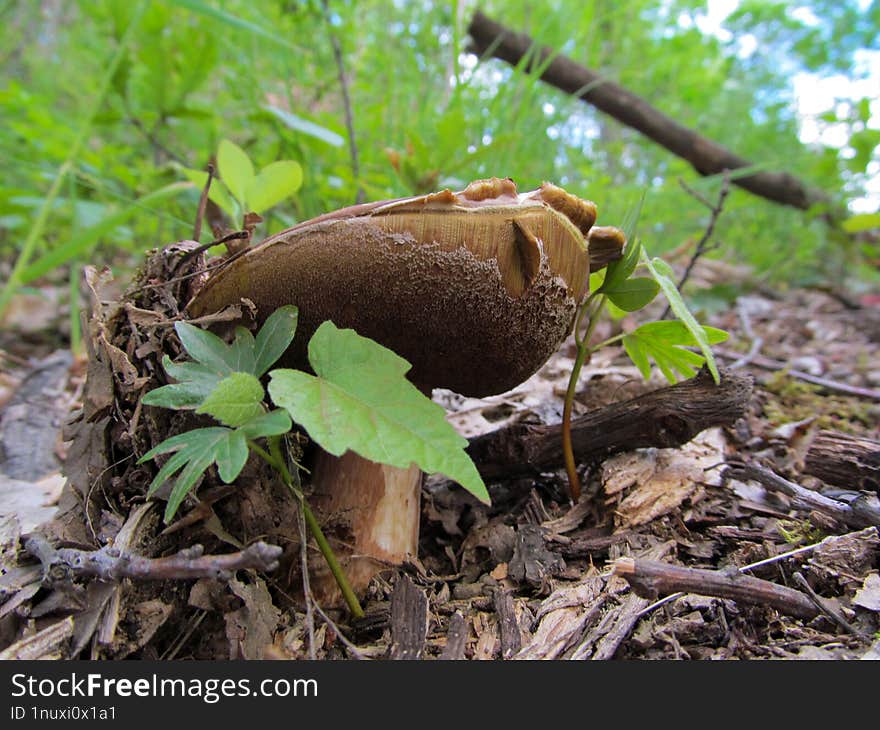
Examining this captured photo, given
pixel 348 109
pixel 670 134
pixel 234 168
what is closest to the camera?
pixel 234 168

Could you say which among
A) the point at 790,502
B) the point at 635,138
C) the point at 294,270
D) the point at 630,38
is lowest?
the point at 790,502

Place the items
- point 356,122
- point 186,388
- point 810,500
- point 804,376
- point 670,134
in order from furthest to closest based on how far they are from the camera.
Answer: point 670,134, point 356,122, point 804,376, point 810,500, point 186,388

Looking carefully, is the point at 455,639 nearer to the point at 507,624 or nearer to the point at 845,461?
the point at 507,624

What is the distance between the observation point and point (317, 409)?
2.87 feet

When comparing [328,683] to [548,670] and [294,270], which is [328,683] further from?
[294,270]

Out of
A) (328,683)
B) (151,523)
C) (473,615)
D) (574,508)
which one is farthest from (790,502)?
(151,523)

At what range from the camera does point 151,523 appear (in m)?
1.13

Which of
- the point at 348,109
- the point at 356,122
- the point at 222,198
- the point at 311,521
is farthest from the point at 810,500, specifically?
the point at 356,122

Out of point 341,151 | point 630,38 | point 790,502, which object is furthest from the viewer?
point 630,38

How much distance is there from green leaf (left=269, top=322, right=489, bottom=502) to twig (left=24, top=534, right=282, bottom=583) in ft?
0.65

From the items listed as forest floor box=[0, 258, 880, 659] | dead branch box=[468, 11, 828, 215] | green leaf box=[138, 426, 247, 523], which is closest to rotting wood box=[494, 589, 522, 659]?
forest floor box=[0, 258, 880, 659]

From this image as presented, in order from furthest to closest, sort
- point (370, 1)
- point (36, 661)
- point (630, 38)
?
point (630, 38) < point (370, 1) < point (36, 661)

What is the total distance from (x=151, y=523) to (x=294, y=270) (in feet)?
1.93

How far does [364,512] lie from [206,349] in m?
0.54
